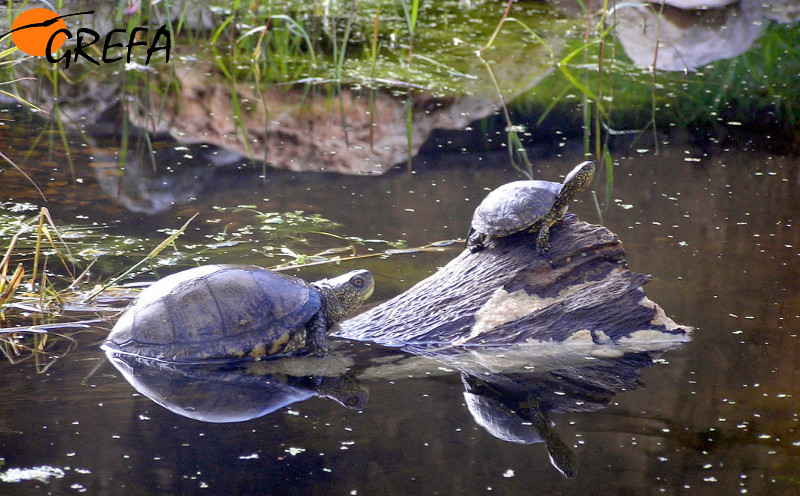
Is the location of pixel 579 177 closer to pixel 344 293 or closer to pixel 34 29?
pixel 344 293

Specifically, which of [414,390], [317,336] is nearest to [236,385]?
[317,336]

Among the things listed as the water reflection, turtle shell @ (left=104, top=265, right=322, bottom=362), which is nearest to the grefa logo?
turtle shell @ (left=104, top=265, right=322, bottom=362)

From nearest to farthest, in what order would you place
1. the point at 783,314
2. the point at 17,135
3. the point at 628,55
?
1. the point at 783,314
2. the point at 17,135
3. the point at 628,55

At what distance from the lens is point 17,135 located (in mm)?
6082

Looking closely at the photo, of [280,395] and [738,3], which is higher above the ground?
[738,3]

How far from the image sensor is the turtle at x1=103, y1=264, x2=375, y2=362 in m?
3.37

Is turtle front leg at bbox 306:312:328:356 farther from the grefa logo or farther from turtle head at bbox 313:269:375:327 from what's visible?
the grefa logo

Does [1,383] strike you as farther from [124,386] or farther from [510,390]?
[510,390]

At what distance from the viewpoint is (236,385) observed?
3.21 meters

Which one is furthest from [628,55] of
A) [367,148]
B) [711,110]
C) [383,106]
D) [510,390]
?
[510,390]

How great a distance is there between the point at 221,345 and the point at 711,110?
5.70 m

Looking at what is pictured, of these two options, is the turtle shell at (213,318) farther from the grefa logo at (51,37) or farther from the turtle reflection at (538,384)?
the grefa logo at (51,37)

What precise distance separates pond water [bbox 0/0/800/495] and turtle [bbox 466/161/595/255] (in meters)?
0.55

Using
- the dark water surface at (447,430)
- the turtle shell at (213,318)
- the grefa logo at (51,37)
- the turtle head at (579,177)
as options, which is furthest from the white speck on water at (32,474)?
the grefa logo at (51,37)
